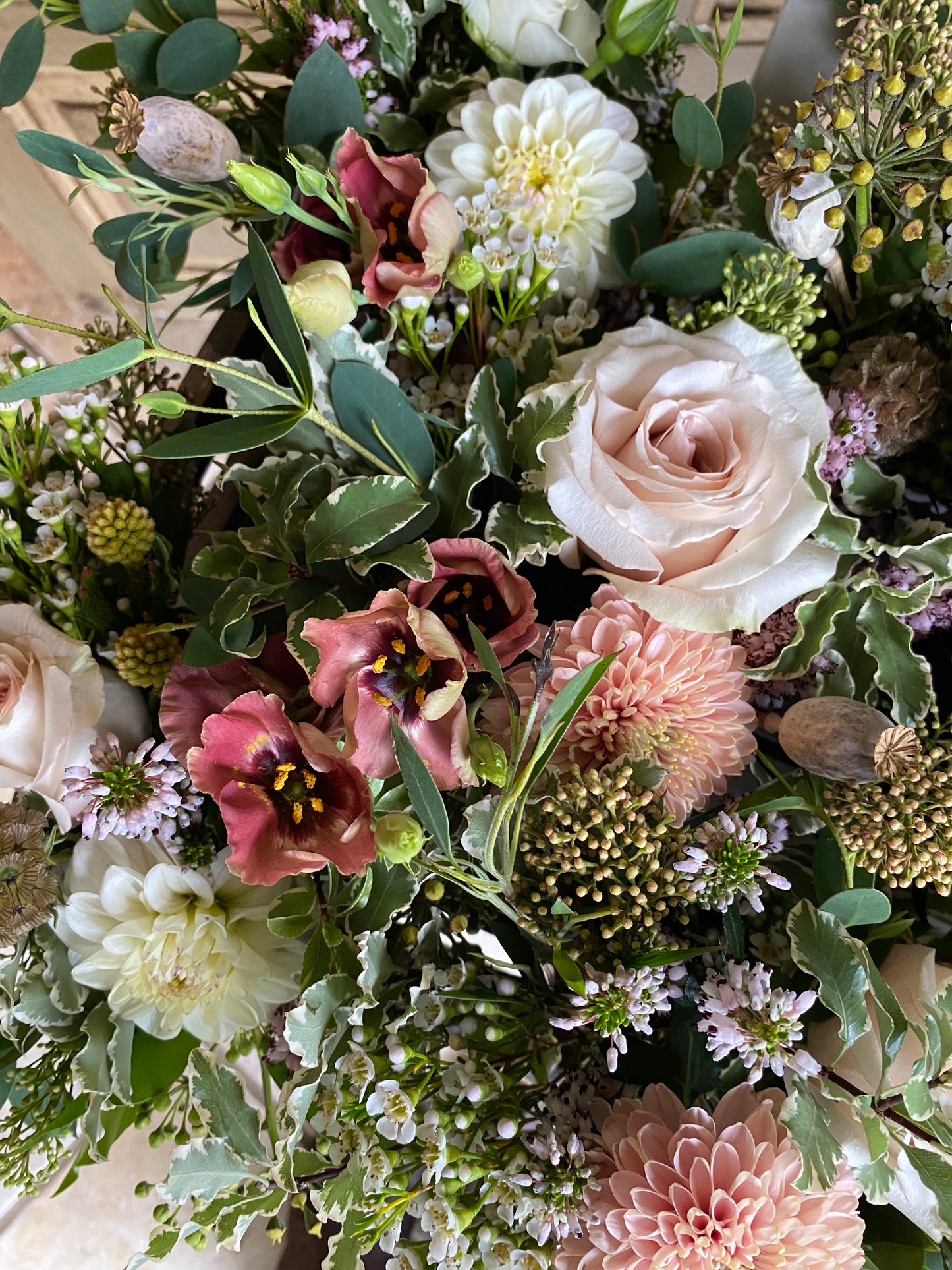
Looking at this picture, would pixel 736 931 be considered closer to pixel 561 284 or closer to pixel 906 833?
pixel 906 833

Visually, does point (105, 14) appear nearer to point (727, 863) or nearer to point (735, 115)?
point (735, 115)

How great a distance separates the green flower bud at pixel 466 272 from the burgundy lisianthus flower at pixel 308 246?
0.12 metres

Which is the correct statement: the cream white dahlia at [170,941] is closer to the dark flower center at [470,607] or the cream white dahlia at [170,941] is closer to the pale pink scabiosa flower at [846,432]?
the dark flower center at [470,607]

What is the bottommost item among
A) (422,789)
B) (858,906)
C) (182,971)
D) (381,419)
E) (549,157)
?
(182,971)

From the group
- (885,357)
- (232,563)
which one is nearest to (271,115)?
(232,563)

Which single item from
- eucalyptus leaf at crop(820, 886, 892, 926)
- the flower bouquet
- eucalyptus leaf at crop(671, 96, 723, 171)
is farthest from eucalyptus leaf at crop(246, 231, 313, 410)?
eucalyptus leaf at crop(820, 886, 892, 926)

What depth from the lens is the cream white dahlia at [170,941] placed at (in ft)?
1.99

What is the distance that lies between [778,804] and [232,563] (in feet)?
1.27

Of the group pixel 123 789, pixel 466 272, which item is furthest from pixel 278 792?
pixel 466 272

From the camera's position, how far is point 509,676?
1.84 feet

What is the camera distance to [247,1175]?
1.81 feet

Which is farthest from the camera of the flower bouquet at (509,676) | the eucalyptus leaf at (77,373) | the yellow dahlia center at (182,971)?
the yellow dahlia center at (182,971)

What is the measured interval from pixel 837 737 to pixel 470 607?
247mm

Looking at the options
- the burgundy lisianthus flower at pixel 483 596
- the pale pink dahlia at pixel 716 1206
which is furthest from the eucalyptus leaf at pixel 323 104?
the pale pink dahlia at pixel 716 1206
